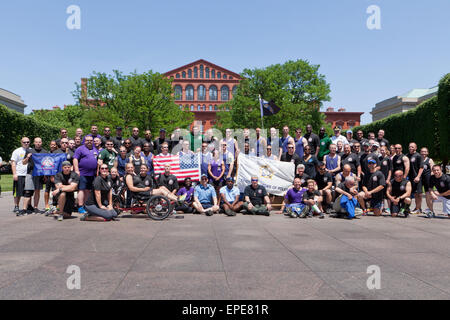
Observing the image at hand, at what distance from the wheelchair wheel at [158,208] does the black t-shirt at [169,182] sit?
115 centimetres

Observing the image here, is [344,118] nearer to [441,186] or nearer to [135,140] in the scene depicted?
[441,186]

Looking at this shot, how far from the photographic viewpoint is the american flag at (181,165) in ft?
38.2

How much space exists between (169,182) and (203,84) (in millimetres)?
95508

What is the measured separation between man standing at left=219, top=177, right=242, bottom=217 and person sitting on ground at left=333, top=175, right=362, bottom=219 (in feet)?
10.4

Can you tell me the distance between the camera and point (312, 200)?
10438mm

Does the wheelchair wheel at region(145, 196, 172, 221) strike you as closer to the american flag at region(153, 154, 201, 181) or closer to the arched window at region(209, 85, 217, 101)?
the american flag at region(153, 154, 201, 181)

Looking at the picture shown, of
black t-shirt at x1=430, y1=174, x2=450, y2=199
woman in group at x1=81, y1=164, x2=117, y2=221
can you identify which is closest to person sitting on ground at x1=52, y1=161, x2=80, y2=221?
woman in group at x1=81, y1=164, x2=117, y2=221

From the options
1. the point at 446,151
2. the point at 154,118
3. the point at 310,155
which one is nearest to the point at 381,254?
the point at 310,155

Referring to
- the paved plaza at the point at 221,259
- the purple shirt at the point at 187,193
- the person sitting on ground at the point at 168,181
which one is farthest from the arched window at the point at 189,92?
the paved plaza at the point at 221,259

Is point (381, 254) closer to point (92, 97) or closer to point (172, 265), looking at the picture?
point (172, 265)

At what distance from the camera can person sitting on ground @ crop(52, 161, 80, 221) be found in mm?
9258

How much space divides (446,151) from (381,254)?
19.0 metres

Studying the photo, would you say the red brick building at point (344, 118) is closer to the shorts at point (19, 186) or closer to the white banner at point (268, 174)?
the white banner at point (268, 174)
